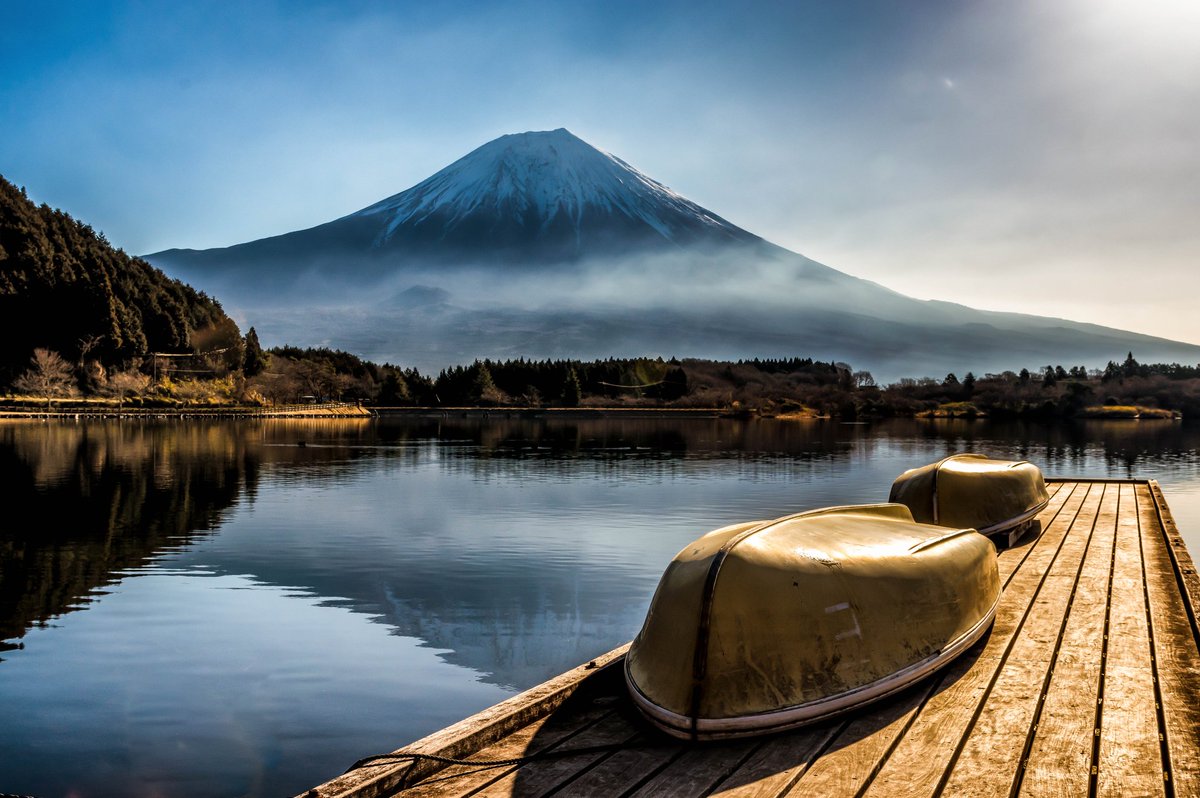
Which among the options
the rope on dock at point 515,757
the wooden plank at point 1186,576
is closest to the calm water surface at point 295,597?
the rope on dock at point 515,757

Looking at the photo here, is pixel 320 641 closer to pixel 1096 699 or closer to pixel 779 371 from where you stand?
pixel 1096 699

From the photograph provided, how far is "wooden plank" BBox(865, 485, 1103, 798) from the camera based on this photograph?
408 cm

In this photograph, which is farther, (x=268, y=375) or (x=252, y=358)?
(x=268, y=375)

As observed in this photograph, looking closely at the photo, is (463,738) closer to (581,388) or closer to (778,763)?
(778,763)

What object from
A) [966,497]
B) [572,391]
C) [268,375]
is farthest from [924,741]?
[572,391]

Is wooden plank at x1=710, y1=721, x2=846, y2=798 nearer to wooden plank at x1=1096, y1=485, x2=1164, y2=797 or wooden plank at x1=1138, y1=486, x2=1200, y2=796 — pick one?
wooden plank at x1=1096, y1=485, x2=1164, y2=797

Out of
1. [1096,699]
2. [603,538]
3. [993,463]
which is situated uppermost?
[993,463]

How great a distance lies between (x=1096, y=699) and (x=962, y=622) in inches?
34.7

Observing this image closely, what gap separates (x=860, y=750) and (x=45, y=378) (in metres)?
83.8

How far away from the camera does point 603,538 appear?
691 inches

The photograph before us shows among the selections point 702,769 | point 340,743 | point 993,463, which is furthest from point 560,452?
point 702,769

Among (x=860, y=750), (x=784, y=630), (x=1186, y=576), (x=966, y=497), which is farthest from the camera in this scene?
(x=966, y=497)

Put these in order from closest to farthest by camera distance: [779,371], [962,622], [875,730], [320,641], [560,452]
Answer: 1. [875,730]
2. [962,622]
3. [320,641]
4. [560,452]
5. [779,371]

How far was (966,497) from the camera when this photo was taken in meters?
10.1
